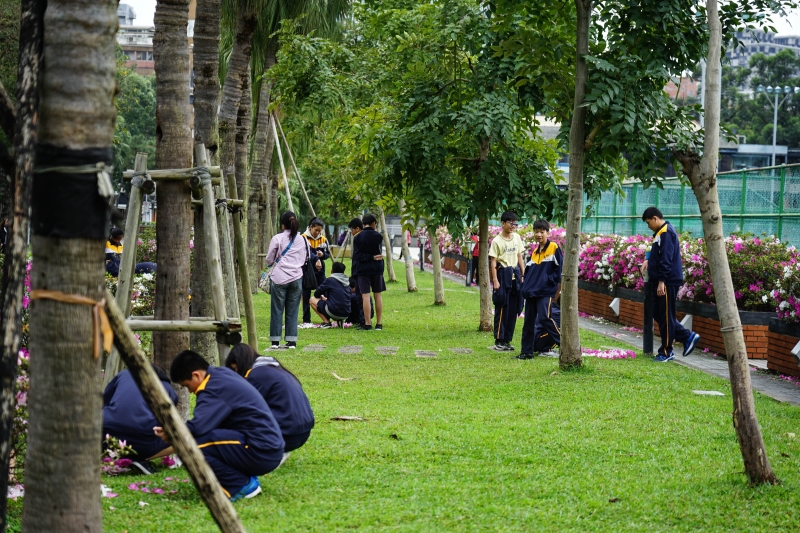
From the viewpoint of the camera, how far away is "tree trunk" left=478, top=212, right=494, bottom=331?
16078 millimetres

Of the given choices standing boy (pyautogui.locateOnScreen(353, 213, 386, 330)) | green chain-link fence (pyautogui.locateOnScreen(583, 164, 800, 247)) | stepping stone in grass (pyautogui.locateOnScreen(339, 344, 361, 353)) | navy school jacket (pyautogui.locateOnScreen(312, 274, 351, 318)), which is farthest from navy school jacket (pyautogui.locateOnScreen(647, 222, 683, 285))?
navy school jacket (pyautogui.locateOnScreen(312, 274, 351, 318))

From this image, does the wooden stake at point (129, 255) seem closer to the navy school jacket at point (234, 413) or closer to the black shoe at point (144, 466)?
the black shoe at point (144, 466)

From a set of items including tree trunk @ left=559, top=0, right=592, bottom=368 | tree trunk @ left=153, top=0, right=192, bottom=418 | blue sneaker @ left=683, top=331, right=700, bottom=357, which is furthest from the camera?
blue sneaker @ left=683, top=331, right=700, bottom=357

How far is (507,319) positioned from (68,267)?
10.7m

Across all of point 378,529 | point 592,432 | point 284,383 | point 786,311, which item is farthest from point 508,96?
point 378,529

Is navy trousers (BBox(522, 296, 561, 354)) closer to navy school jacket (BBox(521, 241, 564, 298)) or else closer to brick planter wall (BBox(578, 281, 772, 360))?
navy school jacket (BBox(521, 241, 564, 298))

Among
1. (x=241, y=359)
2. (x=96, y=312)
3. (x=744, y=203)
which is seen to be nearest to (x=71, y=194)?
(x=96, y=312)

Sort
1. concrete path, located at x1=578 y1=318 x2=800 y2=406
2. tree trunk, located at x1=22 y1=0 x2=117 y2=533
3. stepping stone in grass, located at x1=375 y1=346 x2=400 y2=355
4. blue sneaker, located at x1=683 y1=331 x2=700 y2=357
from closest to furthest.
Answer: tree trunk, located at x1=22 y1=0 x2=117 y2=533
concrete path, located at x1=578 y1=318 x2=800 y2=406
blue sneaker, located at x1=683 y1=331 x2=700 y2=357
stepping stone in grass, located at x1=375 y1=346 x2=400 y2=355

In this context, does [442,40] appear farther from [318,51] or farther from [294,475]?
[294,475]

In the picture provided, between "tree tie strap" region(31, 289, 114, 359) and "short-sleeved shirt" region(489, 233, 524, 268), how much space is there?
10211 mm

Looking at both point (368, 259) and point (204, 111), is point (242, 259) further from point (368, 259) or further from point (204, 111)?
point (368, 259)

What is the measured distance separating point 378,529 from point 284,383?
4.85 feet

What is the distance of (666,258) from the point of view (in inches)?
494

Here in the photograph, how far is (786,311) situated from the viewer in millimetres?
11086
